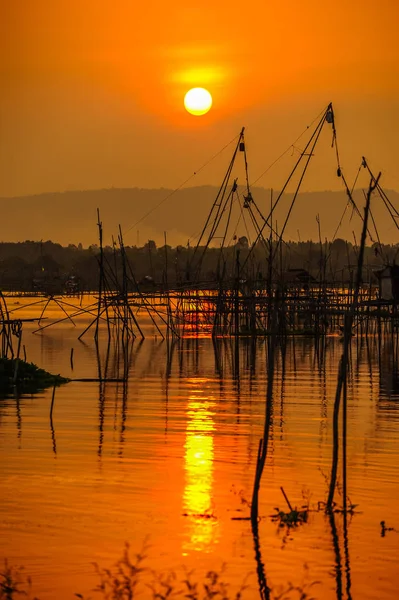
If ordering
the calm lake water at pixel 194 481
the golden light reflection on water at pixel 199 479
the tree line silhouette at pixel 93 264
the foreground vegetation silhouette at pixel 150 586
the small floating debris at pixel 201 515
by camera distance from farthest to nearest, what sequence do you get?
1. the tree line silhouette at pixel 93 264
2. the small floating debris at pixel 201 515
3. the golden light reflection on water at pixel 199 479
4. the calm lake water at pixel 194 481
5. the foreground vegetation silhouette at pixel 150 586

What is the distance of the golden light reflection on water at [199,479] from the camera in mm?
9180

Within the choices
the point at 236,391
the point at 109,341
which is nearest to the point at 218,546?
the point at 236,391

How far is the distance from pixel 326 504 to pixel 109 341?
67.9 ft

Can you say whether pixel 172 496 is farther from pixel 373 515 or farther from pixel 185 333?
pixel 185 333

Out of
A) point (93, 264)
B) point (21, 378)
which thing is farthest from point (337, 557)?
point (93, 264)

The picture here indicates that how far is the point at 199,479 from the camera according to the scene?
37.4 ft

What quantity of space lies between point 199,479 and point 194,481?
112 millimetres

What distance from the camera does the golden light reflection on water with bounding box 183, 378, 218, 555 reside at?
361 inches

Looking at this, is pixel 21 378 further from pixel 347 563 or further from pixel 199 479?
pixel 347 563

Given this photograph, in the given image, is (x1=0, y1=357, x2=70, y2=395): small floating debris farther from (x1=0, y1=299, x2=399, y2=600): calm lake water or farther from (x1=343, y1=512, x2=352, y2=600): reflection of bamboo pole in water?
(x1=343, y1=512, x2=352, y2=600): reflection of bamboo pole in water

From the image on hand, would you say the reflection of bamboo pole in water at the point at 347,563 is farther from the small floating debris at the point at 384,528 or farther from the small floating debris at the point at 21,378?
the small floating debris at the point at 21,378

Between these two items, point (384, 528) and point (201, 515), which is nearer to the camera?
point (384, 528)

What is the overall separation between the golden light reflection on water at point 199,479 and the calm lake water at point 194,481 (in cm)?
2

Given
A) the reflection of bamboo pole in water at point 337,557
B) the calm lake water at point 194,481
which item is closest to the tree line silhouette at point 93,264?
the calm lake water at point 194,481
